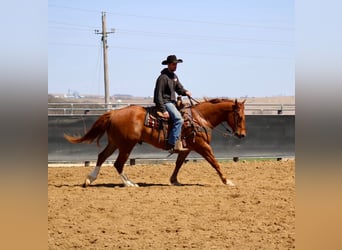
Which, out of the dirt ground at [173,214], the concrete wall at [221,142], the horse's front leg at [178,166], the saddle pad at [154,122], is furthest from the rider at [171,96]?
the concrete wall at [221,142]

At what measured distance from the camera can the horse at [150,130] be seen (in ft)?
31.2

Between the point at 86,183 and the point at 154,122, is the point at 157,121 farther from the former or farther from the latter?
the point at 86,183

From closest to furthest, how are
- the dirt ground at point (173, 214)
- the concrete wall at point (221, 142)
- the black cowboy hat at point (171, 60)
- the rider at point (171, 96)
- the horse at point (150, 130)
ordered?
the dirt ground at point (173, 214) < the black cowboy hat at point (171, 60) < the rider at point (171, 96) < the horse at point (150, 130) < the concrete wall at point (221, 142)

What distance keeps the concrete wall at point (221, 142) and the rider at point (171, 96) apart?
4245 mm

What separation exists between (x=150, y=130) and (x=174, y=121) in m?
0.47

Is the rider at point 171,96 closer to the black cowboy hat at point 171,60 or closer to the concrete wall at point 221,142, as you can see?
the black cowboy hat at point 171,60

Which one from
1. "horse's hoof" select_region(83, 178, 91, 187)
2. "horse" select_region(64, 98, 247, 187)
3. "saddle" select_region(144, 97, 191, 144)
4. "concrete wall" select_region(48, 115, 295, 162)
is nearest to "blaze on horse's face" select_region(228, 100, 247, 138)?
"horse" select_region(64, 98, 247, 187)

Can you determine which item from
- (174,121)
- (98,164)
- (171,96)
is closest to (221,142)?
(174,121)

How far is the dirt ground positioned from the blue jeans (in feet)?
2.93

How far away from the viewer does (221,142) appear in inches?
569

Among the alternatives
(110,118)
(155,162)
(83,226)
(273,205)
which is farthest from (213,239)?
(155,162)

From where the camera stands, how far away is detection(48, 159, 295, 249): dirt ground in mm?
5145
